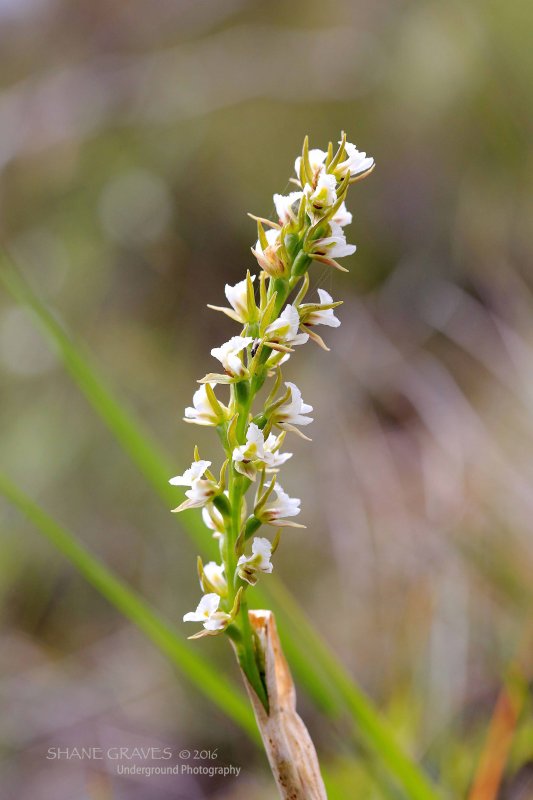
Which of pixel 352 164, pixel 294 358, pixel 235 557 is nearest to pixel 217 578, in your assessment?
pixel 235 557

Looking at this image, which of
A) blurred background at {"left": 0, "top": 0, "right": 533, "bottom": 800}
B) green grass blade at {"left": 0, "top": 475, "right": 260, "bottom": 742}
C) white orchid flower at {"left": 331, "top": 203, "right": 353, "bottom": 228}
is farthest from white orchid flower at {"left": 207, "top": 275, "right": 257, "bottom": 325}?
blurred background at {"left": 0, "top": 0, "right": 533, "bottom": 800}

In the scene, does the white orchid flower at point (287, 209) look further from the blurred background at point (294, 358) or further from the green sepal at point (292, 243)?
the blurred background at point (294, 358)

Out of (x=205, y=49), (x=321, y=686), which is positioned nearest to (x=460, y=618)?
(x=321, y=686)

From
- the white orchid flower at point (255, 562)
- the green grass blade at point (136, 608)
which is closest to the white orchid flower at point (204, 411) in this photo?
the white orchid flower at point (255, 562)

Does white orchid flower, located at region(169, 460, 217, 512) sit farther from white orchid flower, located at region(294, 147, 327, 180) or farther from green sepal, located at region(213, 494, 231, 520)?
white orchid flower, located at region(294, 147, 327, 180)

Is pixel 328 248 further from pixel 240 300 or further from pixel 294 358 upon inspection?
pixel 294 358

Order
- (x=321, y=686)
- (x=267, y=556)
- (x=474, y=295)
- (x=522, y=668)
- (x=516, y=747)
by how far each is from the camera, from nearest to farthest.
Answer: (x=267, y=556) < (x=321, y=686) < (x=516, y=747) < (x=522, y=668) < (x=474, y=295)

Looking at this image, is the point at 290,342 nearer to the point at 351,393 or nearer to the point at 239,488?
the point at 239,488
